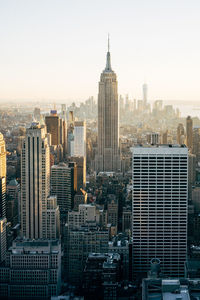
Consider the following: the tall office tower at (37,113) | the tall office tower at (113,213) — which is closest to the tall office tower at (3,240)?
the tall office tower at (113,213)

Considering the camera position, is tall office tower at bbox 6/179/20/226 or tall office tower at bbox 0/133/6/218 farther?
tall office tower at bbox 0/133/6/218

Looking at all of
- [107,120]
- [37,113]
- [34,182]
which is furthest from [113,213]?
[107,120]

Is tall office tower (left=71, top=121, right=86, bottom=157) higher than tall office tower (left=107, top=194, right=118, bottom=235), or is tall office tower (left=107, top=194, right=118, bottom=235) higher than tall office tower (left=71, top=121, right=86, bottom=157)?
tall office tower (left=71, top=121, right=86, bottom=157)

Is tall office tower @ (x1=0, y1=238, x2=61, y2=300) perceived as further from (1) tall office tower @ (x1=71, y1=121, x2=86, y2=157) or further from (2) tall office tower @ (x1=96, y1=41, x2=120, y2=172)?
(2) tall office tower @ (x1=96, y1=41, x2=120, y2=172)

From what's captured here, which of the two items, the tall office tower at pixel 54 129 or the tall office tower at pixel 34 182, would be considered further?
the tall office tower at pixel 54 129

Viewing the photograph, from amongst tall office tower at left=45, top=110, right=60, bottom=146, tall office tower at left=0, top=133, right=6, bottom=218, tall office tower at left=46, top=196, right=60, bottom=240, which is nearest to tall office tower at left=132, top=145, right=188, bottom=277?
tall office tower at left=46, top=196, right=60, bottom=240

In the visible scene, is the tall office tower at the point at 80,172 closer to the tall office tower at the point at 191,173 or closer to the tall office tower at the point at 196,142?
the tall office tower at the point at 191,173

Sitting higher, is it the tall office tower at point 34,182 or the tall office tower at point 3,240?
the tall office tower at point 34,182
